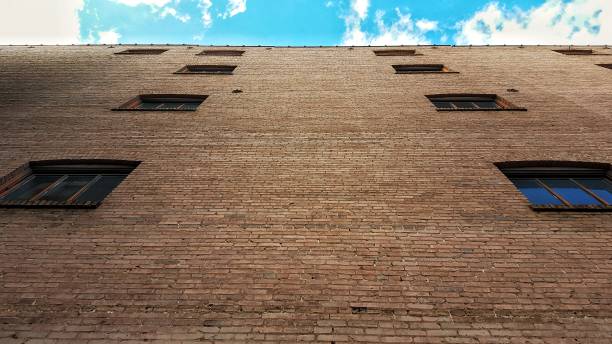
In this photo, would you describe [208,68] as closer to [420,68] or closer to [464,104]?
[420,68]

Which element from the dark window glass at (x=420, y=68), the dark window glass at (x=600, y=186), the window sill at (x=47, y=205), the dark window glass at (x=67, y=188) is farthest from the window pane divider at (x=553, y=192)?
the dark window glass at (x=67, y=188)

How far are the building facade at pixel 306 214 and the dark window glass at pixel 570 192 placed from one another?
1.2 inches

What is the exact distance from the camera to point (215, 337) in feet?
9.16

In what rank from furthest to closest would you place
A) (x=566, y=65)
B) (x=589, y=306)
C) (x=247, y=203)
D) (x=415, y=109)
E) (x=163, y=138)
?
(x=566, y=65)
(x=415, y=109)
(x=163, y=138)
(x=247, y=203)
(x=589, y=306)

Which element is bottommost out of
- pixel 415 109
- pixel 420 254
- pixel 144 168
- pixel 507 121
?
pixel 420 254

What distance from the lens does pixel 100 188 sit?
16.7 feet

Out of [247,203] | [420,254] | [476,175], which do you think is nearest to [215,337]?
[247,203]

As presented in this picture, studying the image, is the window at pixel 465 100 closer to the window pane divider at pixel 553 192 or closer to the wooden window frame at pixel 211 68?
the window pane divider at pixel 553 192

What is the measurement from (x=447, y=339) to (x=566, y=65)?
1128 centimetres

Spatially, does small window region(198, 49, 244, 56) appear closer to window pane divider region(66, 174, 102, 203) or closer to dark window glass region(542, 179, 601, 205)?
window pane divider region(66, 174, 102, 203)

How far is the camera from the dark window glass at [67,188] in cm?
485

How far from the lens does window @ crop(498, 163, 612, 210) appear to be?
467cm

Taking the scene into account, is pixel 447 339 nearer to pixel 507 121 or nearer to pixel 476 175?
pixel 476 175

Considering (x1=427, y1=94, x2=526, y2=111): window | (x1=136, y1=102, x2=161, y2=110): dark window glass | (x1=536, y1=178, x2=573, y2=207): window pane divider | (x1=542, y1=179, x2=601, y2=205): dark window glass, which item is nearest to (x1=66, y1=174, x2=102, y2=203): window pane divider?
(x1=136, y1=102, x2=161, y2=110): dark window glass
